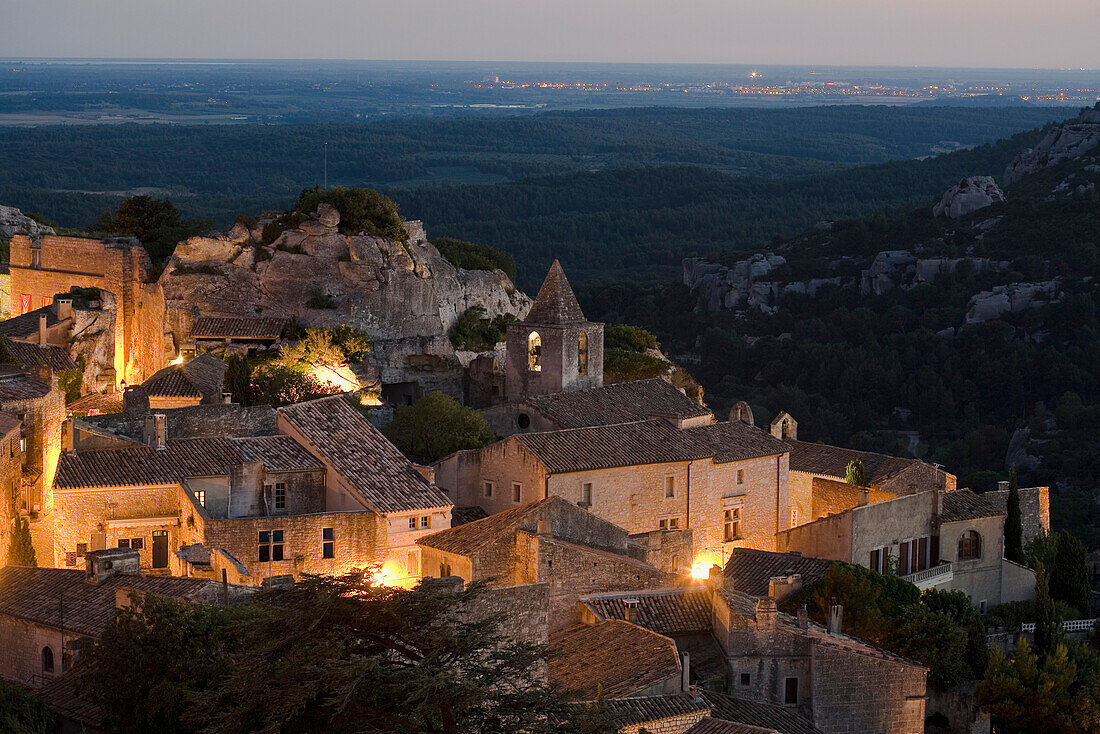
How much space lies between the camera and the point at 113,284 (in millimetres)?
46312

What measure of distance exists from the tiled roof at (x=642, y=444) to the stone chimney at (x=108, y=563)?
9.43 metres

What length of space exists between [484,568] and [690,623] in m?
3.53

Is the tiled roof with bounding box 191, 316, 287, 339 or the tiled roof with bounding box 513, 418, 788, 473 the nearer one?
the tiled roof with bounding box 513, 418, 788, 473

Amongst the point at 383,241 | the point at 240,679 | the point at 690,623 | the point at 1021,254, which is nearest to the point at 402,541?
the point at 690,623

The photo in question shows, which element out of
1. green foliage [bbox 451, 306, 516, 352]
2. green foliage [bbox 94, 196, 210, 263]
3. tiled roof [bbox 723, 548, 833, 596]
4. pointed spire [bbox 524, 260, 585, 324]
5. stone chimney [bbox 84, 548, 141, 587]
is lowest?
tiled roof [bbox 723, 548, 833, 596]

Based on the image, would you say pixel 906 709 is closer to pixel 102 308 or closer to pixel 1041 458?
pixel 102 308

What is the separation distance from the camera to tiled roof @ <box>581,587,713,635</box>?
94.3ft

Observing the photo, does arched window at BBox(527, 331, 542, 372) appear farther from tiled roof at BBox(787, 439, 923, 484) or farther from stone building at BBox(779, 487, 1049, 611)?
stone building at BBox(779, 487, 1049, 611)

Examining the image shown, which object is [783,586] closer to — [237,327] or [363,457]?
[363,457]

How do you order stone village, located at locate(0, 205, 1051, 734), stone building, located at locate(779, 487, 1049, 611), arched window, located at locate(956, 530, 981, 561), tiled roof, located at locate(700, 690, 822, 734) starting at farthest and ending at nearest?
arched window, located at locate(956, 530, 981, 561)
stone building, located at locate(779, 487, 1049, 611)
stone village, located at locate(0, 205, 1051, 734)
tiled roof, located at locate(700, 690, 822, 734)

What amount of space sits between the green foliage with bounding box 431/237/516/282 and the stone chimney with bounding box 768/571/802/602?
893 inches

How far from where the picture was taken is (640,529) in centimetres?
3597

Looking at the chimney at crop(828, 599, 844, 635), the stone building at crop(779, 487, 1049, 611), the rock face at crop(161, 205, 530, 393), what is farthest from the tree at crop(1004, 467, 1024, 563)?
the rock face at crop(161, 205, 530, 393)

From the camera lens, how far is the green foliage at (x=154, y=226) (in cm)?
5056
